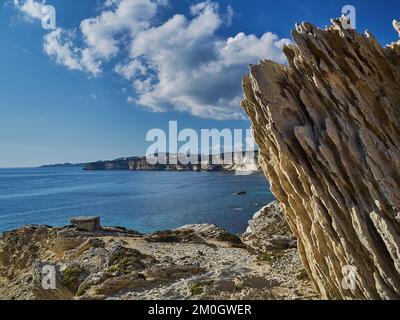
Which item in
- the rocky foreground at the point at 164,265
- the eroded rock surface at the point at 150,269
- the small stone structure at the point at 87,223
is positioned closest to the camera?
the eroded rock surface at the point at 150,269

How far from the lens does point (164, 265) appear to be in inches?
1126

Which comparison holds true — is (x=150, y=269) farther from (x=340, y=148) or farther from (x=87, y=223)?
(x=87, y=223)

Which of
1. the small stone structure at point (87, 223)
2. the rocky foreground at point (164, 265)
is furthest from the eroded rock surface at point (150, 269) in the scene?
the small stone structure at point (87, 223)

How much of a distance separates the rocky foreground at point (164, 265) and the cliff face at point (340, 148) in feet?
17.8

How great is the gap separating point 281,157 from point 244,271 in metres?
11.5

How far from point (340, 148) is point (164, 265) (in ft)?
61.6

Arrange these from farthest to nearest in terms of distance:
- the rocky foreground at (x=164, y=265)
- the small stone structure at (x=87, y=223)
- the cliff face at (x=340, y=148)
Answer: the small stone structure at (x=87, y=223) < the rocky foreground at (x=164, y=265) < the cliff face at (x=340, y=148)

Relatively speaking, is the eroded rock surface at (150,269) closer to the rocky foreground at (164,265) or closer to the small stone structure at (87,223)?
the rocky foreground at (164,265)

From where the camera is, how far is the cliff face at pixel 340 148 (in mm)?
14125

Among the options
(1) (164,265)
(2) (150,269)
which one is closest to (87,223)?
(1) (164,265)

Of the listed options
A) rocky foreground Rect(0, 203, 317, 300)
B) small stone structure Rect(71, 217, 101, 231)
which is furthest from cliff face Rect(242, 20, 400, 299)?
small stone structure Rect(71, 217, 101, 231)

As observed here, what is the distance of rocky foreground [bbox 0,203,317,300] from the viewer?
21078mm

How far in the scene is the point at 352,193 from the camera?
14891mm
